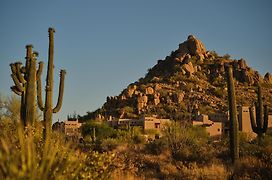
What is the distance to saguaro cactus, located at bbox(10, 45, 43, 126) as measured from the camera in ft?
54.7

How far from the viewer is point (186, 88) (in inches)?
2667

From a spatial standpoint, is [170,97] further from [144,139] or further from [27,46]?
[27,46]

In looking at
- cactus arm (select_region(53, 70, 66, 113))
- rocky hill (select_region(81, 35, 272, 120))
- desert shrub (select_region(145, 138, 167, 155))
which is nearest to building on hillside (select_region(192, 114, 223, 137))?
rocky hill (select_region(81, 35, 272, 120))

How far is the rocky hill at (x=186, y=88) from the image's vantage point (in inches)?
2368

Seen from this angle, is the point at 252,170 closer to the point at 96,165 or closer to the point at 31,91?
the point at 31,91

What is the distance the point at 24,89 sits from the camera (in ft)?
60.0

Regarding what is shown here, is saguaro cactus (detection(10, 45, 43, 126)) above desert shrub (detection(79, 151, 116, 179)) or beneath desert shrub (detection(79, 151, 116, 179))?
above

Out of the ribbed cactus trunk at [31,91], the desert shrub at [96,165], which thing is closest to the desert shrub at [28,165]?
the desert shrub at [96,165]

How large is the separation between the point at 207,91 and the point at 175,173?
168 ft

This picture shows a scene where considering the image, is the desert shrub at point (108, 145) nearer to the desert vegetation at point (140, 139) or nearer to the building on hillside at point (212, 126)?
the desert vegetation at point (140, 139)

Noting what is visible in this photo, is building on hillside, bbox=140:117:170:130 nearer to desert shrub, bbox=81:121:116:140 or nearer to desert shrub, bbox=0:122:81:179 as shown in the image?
desert shrub, bbox=81:121:116:140

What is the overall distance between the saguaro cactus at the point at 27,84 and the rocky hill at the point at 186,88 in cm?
3169

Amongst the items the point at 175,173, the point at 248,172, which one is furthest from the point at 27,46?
the point at 248,172

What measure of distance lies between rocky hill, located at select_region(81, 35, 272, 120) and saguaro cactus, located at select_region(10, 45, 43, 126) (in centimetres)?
3169
